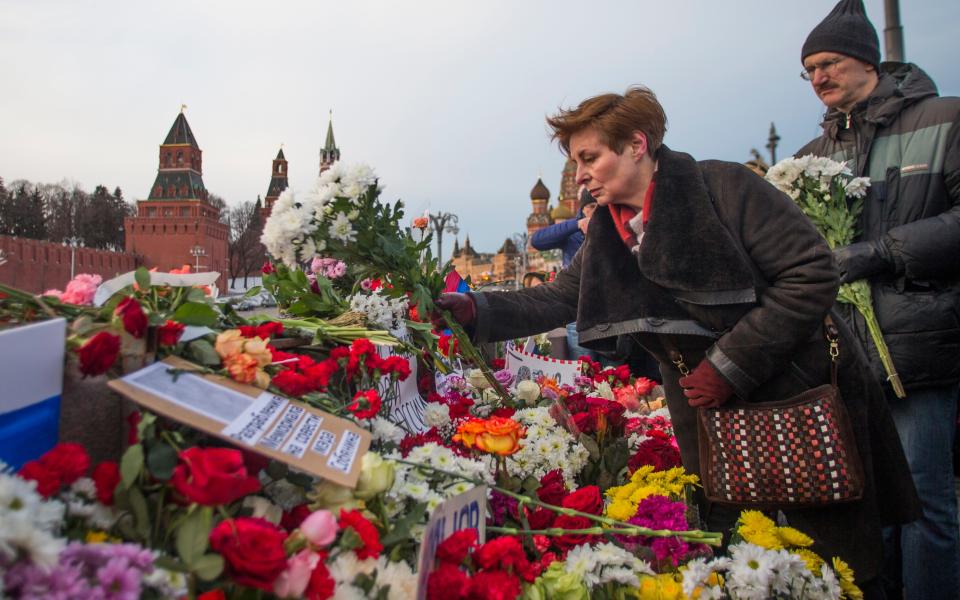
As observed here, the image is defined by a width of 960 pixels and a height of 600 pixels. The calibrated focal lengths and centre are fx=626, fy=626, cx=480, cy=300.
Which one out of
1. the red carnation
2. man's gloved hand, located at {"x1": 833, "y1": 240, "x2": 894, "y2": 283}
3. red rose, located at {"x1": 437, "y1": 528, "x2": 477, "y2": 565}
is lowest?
red rose, located at {"x1": 437, "y1": 528, "x2": 477, "y2": 565}

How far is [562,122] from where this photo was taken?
203 cm

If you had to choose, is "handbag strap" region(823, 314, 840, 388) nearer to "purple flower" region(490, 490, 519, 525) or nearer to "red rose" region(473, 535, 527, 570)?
"purple flower" region(490, 490, 519, 525)

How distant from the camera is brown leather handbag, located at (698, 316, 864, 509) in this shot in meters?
1.73

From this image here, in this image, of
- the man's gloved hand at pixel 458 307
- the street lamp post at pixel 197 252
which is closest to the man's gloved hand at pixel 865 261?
the man's gloved hand at pixel 458 307

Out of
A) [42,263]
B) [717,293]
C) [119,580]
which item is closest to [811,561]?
[717,293]

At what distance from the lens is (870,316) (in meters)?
2.33

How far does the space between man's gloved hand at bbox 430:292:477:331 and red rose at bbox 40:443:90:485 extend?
1502mm

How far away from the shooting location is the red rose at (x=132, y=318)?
1.07 m

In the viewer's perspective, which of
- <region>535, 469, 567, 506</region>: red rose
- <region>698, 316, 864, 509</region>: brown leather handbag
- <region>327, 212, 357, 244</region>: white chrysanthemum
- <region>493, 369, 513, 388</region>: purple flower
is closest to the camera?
<region>535, 469, 567, 506</region>: red rose

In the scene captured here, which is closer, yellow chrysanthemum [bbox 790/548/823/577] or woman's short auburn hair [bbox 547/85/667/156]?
yellow chrysanthemum [bbox 790/548/823/577]

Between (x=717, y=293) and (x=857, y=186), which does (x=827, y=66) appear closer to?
(x=857, y=186)

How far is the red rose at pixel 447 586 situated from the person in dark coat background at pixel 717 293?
3.48 feet

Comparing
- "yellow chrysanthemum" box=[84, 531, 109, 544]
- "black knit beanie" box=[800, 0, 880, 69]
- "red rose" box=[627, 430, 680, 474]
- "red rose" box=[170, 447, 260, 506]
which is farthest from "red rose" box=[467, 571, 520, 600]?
"black knit beanie" box=[800, 0, 880, 69]

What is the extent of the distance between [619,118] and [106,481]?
63.8 inches
